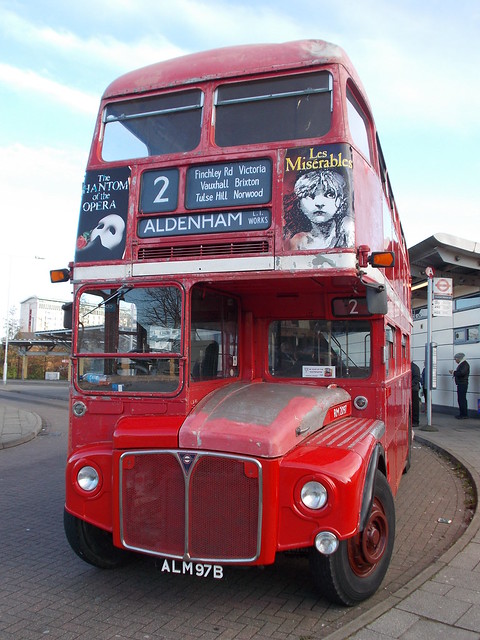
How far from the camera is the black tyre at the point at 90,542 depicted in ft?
14.4

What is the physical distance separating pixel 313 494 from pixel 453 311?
44.8 ft

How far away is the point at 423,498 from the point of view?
7.31 metres

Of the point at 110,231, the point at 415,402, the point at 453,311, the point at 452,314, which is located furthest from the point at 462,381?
the point at 110,231

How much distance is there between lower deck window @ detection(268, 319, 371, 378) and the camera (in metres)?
5.23

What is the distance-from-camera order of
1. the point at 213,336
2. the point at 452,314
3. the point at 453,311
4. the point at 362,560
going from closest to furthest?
1. the point at 362,560
2. the point at 213,336
3. the point at 452,314
4. the point at 453,311

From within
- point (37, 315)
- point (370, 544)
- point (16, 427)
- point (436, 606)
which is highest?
point (37, 315)

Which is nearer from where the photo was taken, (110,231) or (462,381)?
(110,231)

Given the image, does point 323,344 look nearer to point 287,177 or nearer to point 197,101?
point 287,177

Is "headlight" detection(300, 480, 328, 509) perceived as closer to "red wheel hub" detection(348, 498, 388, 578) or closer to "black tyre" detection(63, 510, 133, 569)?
"red wheel hub" detection(348, 498, 388, 578)

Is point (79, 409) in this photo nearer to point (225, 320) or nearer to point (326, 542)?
point (225, 320)

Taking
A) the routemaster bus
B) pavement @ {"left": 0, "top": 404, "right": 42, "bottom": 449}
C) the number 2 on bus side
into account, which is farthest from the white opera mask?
pavement @ {"left": 0, "top": 404, "right": 42, "bottom": 449}

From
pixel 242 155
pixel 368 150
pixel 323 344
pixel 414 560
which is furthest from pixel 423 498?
pixel 242 155

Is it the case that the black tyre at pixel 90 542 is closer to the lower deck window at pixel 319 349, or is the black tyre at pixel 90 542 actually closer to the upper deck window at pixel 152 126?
the lower deck window at pixel 319 349

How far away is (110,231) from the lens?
466cm
